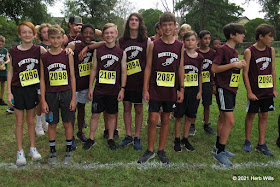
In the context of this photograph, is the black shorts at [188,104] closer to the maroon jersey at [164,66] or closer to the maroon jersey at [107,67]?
the maroon jersey at [164,66]

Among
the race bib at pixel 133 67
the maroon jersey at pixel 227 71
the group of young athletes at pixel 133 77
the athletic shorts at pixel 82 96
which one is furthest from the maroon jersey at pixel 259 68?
the athletic shorts at pixel 82 96

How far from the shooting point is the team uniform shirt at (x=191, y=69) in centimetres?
374

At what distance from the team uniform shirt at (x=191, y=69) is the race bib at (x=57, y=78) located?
1.95 m

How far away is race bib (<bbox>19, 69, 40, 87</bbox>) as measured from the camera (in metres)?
3.24

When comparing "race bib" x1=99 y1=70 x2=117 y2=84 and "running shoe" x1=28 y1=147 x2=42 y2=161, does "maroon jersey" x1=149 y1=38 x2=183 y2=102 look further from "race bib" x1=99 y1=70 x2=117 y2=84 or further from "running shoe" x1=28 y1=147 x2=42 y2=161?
"running shoe" x1=28 y1=147 x2=42 y2=161

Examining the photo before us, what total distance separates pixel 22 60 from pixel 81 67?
948mm

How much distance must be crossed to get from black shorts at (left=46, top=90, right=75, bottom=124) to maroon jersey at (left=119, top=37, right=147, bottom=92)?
1054 mm

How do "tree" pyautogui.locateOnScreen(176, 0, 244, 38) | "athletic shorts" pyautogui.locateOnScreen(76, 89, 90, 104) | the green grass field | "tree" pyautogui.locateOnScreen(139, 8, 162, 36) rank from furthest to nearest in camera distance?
"tree" pyautogui.locateOnScreen(139, 8, 162, 36) → "tree" pyautogui.locateOnScreen(176, 0, 244, 38) → "athletic shorts" pyautogui.locateOnScreen(76, 89, 90, 104) → the green grass field

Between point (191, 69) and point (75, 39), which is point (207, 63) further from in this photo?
point (75, 39)

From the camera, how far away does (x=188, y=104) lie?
3.82 meters

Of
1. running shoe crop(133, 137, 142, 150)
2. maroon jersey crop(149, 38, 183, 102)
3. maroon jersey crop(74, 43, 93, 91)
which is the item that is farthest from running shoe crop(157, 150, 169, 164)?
maroon jersey crop(74, 43, 93, 91)

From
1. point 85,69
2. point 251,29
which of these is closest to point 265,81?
point 85,69

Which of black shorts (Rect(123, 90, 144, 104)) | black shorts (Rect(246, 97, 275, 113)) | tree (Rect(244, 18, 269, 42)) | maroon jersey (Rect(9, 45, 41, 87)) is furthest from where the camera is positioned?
tree (Rect(244, 18, 269, 42))

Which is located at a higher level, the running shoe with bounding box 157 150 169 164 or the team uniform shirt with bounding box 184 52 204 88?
the team uniform shirt with bounding box 184 52 204 88
